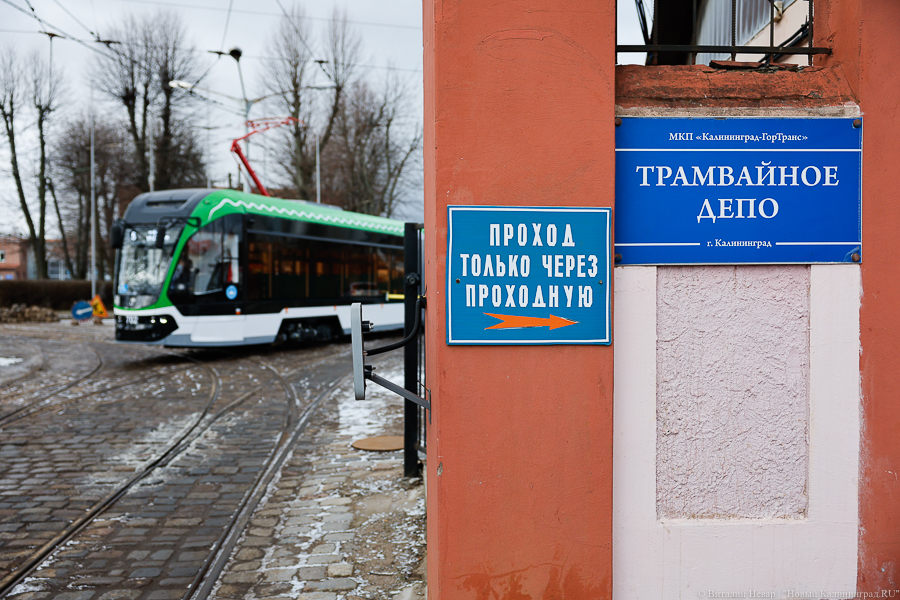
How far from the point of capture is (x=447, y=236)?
2678 mm

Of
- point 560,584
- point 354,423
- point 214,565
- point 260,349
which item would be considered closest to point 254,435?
point 354,423

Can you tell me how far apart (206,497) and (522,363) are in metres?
3.64

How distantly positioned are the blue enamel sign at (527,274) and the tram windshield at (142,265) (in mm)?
11364

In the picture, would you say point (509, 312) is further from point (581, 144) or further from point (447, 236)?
point (581, 144)

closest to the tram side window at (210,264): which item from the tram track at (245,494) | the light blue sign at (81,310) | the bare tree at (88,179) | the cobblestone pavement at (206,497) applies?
the tram track at (245,494)

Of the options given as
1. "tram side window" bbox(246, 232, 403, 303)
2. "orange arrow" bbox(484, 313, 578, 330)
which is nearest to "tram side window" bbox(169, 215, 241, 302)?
"tram side window" bbox(246, 232, 403, 303)

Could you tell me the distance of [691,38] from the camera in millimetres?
4410

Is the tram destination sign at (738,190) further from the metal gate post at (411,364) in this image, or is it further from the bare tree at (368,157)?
the bare tree at (368,157)

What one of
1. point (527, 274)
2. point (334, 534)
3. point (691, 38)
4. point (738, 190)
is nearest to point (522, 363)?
point (527, 274)

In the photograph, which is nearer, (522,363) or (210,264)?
(522,363)

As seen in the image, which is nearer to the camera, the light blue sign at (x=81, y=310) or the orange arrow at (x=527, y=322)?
the orange arrow at (x=527, y=322)

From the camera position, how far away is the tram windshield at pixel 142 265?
41.9 ft

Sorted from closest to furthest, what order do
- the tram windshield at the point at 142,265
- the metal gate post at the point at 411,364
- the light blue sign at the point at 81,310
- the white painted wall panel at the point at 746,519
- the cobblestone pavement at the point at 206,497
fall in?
1. the white painted wall panel at the point at 746,519
2. the cobblestone pavement at the point at 206,497
3. the metal gate post at the point at 411,364
4. the tram windshield at the point at 142,265
5. the light blue sign at the point at 81,310

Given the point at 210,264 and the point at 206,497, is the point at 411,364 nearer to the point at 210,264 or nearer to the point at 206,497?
the point at 206,497
